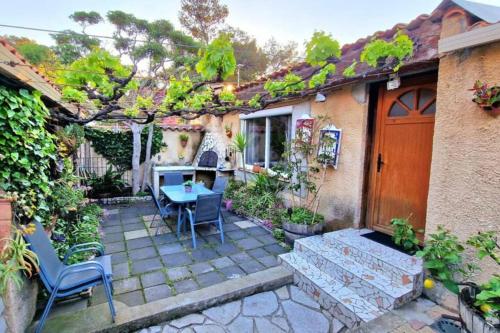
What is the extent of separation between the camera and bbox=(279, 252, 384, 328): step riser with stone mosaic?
271 cm

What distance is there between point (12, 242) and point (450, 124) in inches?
173

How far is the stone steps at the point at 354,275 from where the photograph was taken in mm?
2771

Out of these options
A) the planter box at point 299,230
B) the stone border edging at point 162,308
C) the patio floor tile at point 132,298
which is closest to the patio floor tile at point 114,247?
the patio floor tile at point 132,298

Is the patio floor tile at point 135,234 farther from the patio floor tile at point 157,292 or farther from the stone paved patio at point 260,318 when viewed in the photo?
the stone paved patio at point 260,318

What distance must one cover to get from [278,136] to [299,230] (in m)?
2.84

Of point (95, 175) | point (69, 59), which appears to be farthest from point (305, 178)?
point (69, 59)

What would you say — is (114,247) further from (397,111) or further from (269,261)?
(397,111)

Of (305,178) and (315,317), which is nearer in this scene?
(315,317)

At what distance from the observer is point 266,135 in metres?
6.72

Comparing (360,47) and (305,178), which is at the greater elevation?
(360,47)

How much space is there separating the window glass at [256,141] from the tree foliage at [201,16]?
6.85m

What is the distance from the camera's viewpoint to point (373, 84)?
4.08 meters

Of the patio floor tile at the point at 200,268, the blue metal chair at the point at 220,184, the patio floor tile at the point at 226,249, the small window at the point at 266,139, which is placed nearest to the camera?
the patio floor tile at the point at 200,268

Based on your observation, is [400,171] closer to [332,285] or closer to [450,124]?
[450,124]
